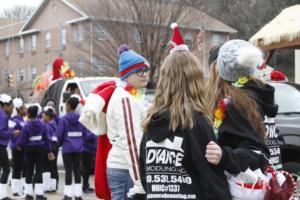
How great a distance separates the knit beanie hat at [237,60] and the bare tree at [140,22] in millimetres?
15476

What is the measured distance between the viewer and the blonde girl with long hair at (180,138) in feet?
9.96

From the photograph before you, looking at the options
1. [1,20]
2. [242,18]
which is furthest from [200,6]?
[1,20]

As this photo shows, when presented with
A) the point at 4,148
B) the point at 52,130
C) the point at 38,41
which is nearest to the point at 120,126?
the point at 4,148

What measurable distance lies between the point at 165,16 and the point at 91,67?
4799 millimetres

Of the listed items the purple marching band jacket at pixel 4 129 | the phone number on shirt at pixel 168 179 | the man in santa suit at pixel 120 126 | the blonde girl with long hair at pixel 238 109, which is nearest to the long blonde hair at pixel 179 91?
the blonde girl with long hair at pixel 238 109

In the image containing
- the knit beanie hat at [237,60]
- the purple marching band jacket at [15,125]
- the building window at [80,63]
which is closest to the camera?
the knit beanie hat at [237,60]

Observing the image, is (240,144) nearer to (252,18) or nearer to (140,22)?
(140,22)

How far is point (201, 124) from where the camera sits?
308cm

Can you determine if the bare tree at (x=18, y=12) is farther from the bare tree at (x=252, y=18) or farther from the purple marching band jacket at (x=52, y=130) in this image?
the purple marching band jacket at (x=52, y=130)

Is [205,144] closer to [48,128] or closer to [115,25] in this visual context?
[48,128]

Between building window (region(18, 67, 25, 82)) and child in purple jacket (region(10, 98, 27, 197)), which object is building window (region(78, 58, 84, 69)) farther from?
building window (region(18, 67, 25, 82))

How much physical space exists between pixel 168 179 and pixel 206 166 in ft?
0.85

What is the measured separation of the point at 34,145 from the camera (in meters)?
9.59

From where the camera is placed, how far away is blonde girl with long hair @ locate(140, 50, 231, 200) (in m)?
3.04
